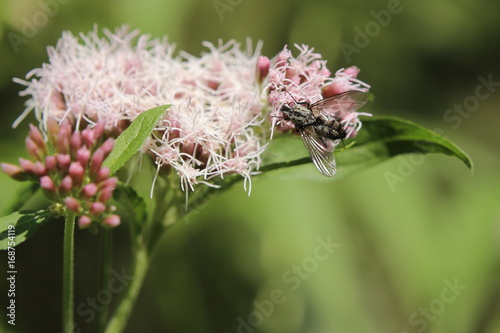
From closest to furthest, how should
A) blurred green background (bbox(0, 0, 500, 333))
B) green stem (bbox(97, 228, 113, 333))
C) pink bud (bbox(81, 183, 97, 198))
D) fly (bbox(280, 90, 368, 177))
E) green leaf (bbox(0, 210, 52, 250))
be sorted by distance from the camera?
green leaf (bbox(0, 210, 52, 250)) < pink bud (bbox(81, 183, 97, 198)) < fly (bbox(280, 90, 368, 177)) < green stem (bbox(97, 228, 113, 333)) < blurred green background (bbox(0, 0, 500, 333))

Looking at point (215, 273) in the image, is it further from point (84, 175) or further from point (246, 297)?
point (84, 175)

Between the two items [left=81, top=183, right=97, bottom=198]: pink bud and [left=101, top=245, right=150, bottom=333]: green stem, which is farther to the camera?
[left=101, top=245, right=150, bottom=333]: green stem

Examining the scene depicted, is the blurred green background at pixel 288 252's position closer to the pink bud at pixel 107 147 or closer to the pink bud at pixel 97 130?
the pink bud at pixel 97 130

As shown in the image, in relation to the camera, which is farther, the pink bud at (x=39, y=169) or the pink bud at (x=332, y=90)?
the pink bud at (x=332, y=90)

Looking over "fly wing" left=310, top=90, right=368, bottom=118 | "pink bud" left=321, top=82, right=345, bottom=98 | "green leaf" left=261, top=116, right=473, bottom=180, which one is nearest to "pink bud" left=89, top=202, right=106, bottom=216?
"green leaf" left=261, top=116, right=473, bottom=180

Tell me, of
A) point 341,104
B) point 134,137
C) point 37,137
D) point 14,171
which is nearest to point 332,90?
point 341,104

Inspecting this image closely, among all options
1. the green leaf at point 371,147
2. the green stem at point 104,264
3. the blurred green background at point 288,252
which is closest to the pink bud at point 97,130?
the green stem at point 104,264

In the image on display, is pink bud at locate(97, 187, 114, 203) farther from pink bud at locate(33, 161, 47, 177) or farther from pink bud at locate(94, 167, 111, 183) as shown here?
pink bud at locate(33, 161, 47, 177)
